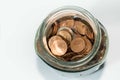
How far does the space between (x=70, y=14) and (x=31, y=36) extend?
10 centimetres

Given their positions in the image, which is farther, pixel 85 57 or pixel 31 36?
pixel 31 36

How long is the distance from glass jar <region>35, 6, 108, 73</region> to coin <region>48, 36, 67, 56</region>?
0.04 ft

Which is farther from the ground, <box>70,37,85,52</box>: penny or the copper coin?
the copper coin

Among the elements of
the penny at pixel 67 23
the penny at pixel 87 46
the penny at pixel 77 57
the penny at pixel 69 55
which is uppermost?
the penny at pixel 67 23

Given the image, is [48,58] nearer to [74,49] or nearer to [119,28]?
[74,49]

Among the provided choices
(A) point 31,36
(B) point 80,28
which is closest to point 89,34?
(B) point 80,28

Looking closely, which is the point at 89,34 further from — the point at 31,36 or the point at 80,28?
the point at 31,36

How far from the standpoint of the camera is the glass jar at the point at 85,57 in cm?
52

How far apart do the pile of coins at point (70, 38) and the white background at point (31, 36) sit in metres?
0.06

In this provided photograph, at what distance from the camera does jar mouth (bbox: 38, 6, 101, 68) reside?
0.52 m

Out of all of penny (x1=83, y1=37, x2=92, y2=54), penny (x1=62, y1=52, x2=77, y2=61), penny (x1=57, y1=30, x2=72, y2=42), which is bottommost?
penny (x1=62, y1=52, x2=77, y2=61)

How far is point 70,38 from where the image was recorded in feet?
1.82

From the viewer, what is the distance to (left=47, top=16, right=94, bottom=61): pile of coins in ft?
1.79

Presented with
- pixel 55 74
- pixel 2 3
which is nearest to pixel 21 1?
pixel 2 3
